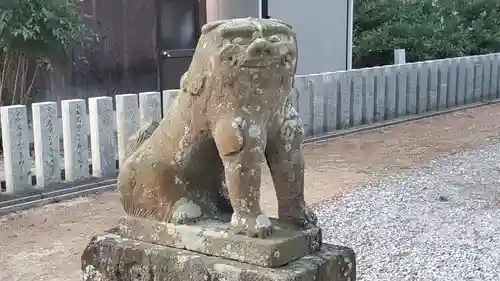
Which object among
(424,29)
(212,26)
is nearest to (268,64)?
(212,26)

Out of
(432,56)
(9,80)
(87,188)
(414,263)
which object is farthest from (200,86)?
(432,56)

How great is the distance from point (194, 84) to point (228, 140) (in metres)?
0.21

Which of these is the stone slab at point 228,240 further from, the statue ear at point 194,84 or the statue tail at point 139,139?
the statue ear at point 194,84

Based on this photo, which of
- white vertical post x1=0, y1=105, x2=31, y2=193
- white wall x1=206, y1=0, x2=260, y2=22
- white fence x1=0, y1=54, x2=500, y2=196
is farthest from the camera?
white wall x1=206, y1=0, x2=260, y2=22

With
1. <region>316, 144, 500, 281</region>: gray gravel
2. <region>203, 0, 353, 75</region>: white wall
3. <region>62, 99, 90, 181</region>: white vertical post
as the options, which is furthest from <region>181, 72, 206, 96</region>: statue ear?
<region>203, 0, 353, 75</region>: white wall

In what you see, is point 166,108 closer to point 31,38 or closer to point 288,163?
point 31,38

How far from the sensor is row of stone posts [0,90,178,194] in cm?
479

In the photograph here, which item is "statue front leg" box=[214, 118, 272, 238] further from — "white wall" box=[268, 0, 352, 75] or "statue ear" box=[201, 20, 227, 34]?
"white wall" box=[268, 0, 352, 75]

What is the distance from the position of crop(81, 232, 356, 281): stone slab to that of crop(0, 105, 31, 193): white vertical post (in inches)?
108

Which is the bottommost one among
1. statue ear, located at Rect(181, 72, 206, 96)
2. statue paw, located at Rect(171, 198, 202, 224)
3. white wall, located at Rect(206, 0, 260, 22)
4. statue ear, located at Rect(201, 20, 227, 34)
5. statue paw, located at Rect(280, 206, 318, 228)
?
statue paw, located at Rect(280, 206, 318, 228)

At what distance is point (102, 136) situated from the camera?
5230mm

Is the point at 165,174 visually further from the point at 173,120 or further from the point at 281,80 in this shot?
the point at 281,80

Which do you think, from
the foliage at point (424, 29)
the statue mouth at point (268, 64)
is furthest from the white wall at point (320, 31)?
the statue mouth at point (268, 64)

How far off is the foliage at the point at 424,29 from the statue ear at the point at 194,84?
9.36m
